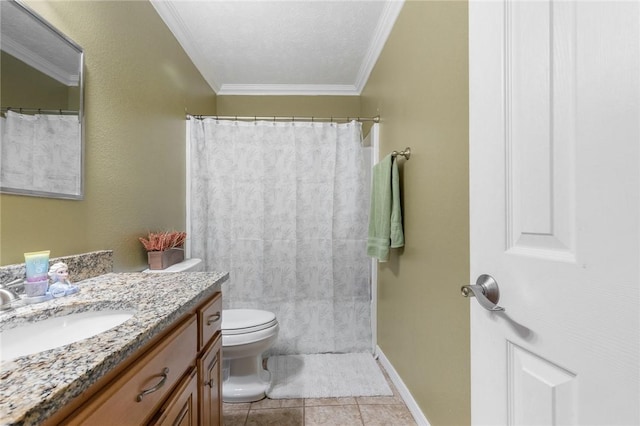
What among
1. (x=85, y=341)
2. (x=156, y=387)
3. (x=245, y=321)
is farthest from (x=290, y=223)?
(x=85, y=341)

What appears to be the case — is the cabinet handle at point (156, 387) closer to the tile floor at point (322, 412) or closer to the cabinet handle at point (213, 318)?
the cabinet handle at point (213, 318)

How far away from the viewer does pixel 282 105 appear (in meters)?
2.99

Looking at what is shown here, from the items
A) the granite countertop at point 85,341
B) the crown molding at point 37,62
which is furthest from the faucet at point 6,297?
the crown molding at point 37,62

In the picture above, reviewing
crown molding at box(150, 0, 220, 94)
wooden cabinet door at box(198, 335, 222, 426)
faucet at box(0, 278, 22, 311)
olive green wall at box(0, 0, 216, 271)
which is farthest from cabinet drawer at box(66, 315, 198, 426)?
crown molding at box(150, 0, 220, 94)

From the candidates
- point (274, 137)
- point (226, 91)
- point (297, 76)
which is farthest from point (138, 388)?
point (226, 91)

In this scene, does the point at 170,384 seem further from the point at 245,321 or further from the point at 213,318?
the point at 245,321

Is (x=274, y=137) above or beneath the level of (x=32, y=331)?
above

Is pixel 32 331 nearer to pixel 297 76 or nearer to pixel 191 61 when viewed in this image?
pixel 191 61

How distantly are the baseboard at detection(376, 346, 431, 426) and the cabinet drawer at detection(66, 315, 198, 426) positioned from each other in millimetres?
1217

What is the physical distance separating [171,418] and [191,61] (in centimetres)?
239

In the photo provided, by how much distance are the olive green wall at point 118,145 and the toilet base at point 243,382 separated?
85cm

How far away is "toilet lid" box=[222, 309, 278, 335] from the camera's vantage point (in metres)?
1.67

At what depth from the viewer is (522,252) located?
0.55 m

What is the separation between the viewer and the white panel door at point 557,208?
15.1 inches
